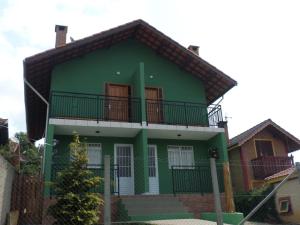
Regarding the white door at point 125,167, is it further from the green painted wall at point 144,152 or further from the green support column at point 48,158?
the green support column at point 48,158

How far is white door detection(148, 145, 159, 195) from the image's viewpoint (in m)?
14.4

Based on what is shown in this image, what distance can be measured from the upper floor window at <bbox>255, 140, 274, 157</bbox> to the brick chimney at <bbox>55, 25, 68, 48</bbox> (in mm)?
12550

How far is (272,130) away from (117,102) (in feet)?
35.6

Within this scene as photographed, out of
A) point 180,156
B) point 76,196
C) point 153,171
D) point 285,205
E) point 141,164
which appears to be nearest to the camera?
point 76,196

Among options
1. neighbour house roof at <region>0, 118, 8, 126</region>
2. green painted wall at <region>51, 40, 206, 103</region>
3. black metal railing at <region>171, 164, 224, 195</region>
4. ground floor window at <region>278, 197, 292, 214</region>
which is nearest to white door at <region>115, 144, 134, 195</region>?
black metal railing at <region>171, 164, 224, 195</region>

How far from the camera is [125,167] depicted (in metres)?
14.4

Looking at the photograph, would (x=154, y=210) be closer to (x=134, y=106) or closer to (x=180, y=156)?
(x=180, y=156)

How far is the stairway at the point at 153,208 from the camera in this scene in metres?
10.7

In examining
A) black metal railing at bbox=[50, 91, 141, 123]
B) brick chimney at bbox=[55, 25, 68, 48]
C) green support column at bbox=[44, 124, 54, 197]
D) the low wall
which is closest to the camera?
the low wall

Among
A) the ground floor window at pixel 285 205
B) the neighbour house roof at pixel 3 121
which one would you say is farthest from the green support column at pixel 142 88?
the ground floor window at pixel 285 205

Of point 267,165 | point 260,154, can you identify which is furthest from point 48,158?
point 260,154

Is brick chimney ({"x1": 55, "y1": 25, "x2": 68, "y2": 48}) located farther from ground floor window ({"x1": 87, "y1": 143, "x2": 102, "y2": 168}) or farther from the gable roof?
the gable roof

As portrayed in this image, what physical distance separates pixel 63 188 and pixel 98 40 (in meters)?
8.16

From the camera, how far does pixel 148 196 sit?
12086 millimetres
